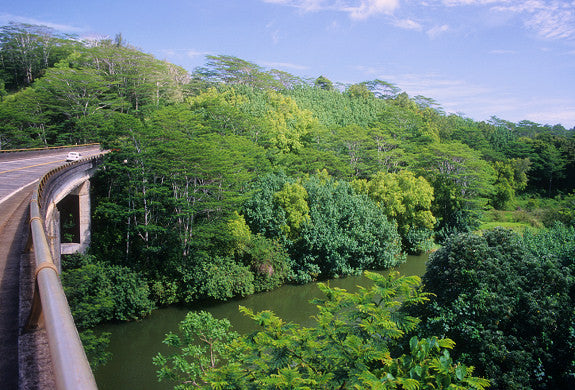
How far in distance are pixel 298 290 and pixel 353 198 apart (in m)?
6.56

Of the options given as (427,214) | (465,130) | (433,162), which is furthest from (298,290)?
(465,130)

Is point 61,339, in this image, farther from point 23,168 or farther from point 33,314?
point 23,168

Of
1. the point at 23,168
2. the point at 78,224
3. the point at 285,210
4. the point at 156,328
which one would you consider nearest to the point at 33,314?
the point at 156,328

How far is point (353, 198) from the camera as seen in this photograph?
22.5 metres

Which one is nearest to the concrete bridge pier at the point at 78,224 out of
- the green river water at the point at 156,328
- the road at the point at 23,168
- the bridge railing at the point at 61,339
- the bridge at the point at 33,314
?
the road at the point at 23,168

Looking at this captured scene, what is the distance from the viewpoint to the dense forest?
923 cm

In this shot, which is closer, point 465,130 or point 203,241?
point 203,241

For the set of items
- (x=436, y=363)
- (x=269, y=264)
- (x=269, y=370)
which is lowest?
(x=269, y=264)

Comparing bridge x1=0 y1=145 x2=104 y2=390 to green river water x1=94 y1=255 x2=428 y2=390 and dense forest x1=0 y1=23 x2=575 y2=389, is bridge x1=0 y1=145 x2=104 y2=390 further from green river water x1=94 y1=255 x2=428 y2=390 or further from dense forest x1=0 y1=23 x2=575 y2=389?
green river water x1=94 y1=255 x2=428 y2=390

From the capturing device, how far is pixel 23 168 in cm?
1573

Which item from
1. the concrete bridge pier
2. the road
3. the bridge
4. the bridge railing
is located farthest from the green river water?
the bridge railing

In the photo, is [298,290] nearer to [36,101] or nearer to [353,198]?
[353,198]

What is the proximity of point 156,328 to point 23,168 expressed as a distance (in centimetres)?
873

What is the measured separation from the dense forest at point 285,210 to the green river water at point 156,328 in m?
0.58
